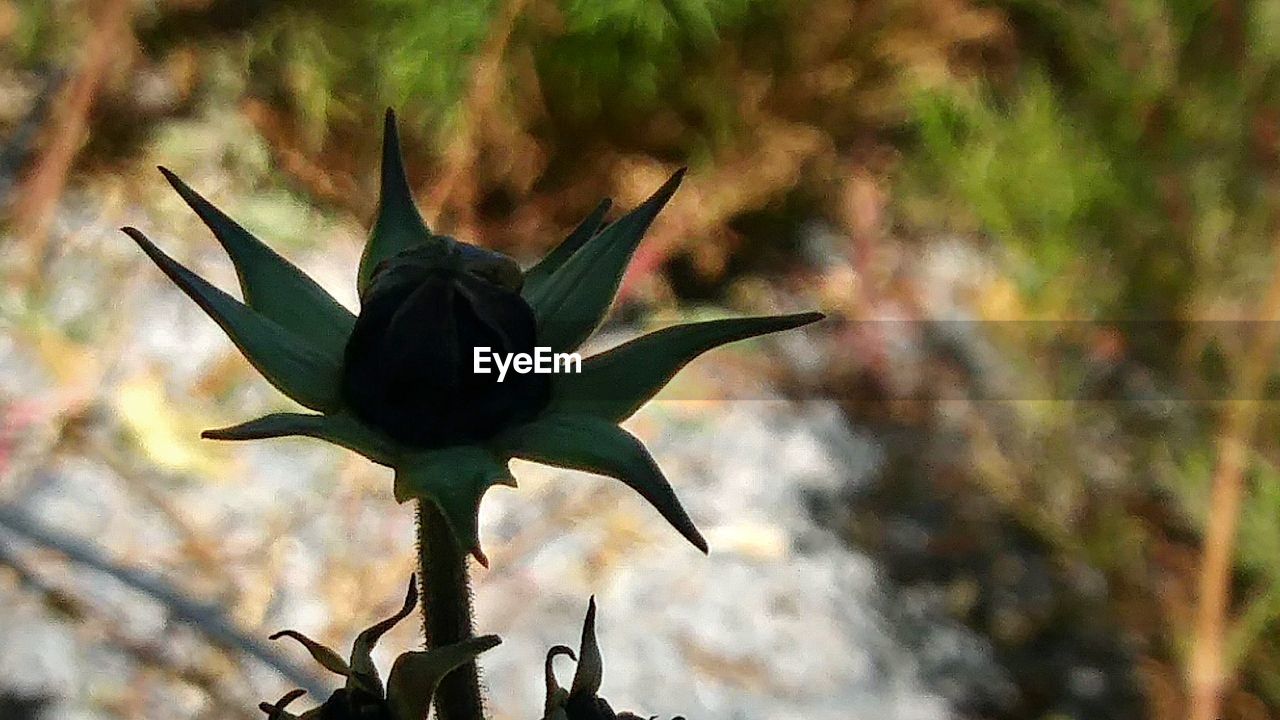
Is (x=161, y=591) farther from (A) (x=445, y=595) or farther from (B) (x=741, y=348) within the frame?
(A) (x=445, y=595)

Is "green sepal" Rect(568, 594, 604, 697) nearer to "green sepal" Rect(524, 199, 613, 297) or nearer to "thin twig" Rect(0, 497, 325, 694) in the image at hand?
"green sepal" Rect(524, 199, 613, 297)

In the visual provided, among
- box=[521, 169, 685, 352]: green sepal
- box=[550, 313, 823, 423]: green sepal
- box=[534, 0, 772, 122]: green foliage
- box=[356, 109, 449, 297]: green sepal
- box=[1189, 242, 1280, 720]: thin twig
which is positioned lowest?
box=[550, 313, 823, 423]: green sepal

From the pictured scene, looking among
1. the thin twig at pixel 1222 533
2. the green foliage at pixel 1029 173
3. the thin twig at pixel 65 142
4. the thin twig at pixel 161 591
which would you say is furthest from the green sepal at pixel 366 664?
the green foliage at pixel 1029 173

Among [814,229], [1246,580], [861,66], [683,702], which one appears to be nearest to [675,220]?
[814,229]

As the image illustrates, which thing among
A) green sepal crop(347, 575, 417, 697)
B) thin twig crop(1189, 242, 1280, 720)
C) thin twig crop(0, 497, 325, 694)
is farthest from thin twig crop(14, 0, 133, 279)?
thin twig crop(1189, 242, 1280, 720)

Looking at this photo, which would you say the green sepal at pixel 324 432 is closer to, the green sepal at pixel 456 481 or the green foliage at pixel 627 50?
the green sepal at pixel 456 481

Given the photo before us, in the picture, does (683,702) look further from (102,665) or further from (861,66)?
(861,66)

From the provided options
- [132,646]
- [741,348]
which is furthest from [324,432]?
[741,348]

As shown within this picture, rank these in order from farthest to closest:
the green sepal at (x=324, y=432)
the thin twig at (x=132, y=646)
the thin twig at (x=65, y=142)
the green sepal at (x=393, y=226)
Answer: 1. the thin twig at (x=65, y=142)
2. the thin twig at (x=132, y=646)
3. the green sepal at (x=393, y=226)
4. the green sepal at (x=324, y=432)

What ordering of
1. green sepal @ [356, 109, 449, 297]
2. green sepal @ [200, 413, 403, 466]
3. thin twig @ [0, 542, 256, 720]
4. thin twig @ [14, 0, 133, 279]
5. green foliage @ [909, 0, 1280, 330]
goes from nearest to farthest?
1. green sepal @ [200, 413, 403, 466]
2. green sepal @ [356, 109, 449, 297]
3. thin twig @ [0, 542, 256, 720]
4. thin twig @ [14, 0, 133, 279]
5. green foliage @ [909, 0, 1280, 330]
